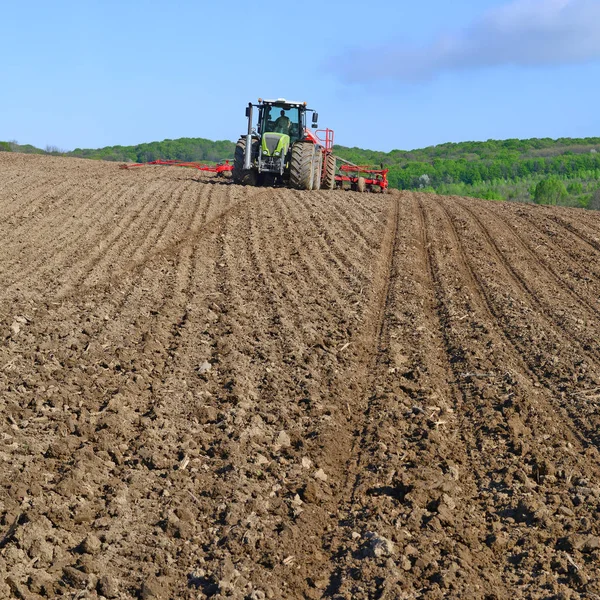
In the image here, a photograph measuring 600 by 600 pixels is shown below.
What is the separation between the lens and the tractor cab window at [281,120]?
22906 mm

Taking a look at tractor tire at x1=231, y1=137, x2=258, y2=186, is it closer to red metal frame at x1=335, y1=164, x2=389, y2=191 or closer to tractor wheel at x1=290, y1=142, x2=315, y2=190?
tractor wheel at x1=290, y1=142, x2=315, y2=190

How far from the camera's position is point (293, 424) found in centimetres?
673

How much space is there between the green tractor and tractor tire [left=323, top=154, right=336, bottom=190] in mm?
1013

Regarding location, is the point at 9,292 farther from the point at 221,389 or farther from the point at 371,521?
the point at 371,521

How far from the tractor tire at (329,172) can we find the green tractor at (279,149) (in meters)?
1.01

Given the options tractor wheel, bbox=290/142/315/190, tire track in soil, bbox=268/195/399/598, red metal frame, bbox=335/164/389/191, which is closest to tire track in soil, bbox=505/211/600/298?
tire track in soil, bbox=268/195/399/598

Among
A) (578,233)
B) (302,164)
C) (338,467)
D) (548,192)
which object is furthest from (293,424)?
(548,192)

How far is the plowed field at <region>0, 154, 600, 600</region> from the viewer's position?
473cm

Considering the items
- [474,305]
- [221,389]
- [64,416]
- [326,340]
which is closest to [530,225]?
[474,305]

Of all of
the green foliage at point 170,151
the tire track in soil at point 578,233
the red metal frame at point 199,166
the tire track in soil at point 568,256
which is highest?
the green foliage at point 170,151

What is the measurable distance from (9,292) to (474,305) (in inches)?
222

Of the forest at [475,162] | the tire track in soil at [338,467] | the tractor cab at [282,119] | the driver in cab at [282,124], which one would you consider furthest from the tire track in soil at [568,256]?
the forest at [475,162]

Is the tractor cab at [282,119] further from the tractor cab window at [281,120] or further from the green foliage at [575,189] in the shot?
the green foliage at [575,189]

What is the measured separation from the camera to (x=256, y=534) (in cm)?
500
